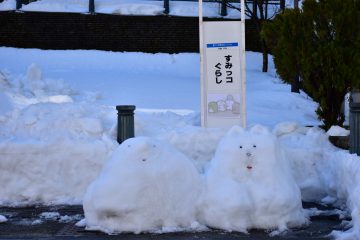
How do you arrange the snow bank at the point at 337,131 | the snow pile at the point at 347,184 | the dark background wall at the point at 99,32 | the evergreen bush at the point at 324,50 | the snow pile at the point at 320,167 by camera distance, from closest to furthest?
the snow pile at the point at 347,184, the snow pile at the point at 320,167, the snow bank at the point at 337,131, the evergreen bush at the point at 324,50, the dark background wall at the point at 99,32

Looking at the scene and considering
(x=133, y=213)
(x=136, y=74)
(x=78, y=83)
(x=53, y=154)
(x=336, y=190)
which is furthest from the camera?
(x=136, y=74)

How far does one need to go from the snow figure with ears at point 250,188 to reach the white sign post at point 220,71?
2328mm

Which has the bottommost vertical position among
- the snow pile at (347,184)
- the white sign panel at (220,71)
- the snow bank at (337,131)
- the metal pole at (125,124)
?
the snow pile at (347,184)

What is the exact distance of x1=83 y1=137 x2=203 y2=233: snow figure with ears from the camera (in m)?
7.06

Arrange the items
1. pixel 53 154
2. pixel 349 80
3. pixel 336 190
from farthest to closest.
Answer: pixel 349 80 → pixel 53 154 → pixel 336 190

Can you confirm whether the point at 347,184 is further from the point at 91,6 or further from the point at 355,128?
the point at 91,6

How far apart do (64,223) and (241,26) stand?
175 inches

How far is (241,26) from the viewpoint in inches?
396

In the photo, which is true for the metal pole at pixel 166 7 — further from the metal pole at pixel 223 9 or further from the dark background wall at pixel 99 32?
the metal pole at pixel 223 9

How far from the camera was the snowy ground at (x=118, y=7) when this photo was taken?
71.3 feet

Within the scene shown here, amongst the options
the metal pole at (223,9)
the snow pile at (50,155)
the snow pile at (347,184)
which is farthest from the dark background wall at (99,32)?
the snow pile at (347,184)

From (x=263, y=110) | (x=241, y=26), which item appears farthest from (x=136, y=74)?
(x=241, y=26)

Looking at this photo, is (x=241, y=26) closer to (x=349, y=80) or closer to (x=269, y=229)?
(x=349, y=80)

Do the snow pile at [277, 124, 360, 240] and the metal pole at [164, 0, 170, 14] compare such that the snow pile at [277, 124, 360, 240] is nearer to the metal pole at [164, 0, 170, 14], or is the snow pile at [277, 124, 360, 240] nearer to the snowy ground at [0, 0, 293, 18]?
the metal pole at [164, 0, 170, 14]
